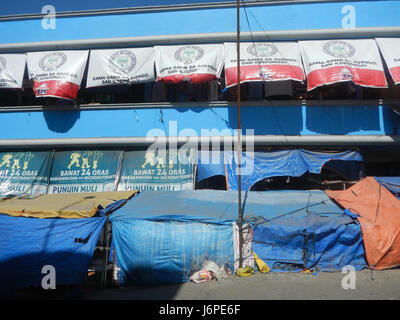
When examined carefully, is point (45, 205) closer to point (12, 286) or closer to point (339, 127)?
point (12, 286)

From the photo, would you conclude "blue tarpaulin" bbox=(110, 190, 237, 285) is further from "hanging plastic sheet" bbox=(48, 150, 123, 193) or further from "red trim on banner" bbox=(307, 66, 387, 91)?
"red trim on banner" bbox=(307, 66, 387, 91)

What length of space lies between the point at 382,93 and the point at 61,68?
11.5m

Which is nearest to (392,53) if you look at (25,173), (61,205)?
(61,205)

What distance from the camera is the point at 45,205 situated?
8.52 m

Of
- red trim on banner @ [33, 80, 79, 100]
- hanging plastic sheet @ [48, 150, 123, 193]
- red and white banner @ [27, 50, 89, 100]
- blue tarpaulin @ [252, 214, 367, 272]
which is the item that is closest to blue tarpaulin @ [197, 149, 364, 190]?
blue tarpaulin @ [252, 214, 367, 272]

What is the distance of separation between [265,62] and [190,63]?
2533mm

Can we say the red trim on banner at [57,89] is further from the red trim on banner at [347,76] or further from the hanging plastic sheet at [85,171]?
the red trim on banner at [347,76]

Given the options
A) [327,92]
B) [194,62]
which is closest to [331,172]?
[327,92]

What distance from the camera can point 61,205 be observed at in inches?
331

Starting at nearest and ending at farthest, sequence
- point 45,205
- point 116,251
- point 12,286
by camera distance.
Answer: point 12,286 → point 116,251 → point 45,205

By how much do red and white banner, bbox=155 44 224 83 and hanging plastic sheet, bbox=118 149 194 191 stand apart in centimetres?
258

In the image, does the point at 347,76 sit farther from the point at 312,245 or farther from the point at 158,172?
the point at 158,172

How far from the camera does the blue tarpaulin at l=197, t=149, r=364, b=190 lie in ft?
33.2

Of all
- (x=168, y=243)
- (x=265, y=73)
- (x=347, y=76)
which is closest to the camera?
(x=168, y=243)
